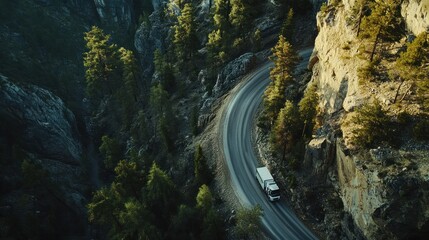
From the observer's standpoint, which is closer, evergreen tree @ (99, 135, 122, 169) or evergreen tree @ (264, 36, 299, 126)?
evergreen tree @ (264, 36, 299, 126)

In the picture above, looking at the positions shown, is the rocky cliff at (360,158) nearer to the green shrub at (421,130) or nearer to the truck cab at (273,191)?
the green shrub at (421,130)

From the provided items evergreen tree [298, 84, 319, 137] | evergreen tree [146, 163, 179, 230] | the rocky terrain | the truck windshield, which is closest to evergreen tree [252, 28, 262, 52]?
the rocky terrain

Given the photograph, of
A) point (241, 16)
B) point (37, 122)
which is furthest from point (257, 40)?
point (37, 122)

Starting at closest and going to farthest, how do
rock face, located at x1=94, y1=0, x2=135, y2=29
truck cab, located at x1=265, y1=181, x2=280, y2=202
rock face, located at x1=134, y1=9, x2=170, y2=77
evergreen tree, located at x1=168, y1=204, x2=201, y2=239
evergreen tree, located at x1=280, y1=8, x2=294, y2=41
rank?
1. evergreen tree, located at x1=168, y1=204, x2=201, y2=239
2. truck cab, located at x1=265, y1=181, x2=280, y2=202
3. evergreen tree, located at x1=280, y1=8, x2=294, y2=41
4. rock face, located at x1=134, y1=9, x2=170, y2=77
5. rock face, located at x1=94, y1=0, x2=135, y2=29

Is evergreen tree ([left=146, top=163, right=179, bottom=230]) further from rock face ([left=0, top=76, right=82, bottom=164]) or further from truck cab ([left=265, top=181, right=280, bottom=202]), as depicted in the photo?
rock face ([left=0, top=76, right=82, bottom=164])

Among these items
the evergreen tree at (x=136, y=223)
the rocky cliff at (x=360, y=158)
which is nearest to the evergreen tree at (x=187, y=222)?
the evergreen tree at (x=136, y=223)

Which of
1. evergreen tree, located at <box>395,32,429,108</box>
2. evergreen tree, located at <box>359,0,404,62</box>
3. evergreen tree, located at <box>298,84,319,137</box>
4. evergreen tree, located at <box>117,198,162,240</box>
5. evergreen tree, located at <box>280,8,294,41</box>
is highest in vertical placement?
evergreen tree, located at <box>280,8,294,41</box>
